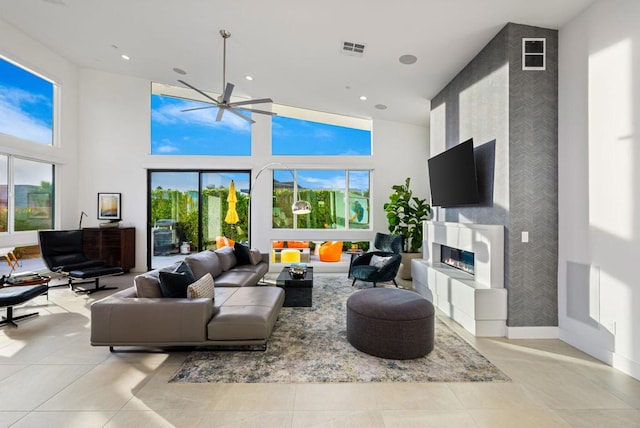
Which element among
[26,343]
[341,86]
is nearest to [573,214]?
[341,86]

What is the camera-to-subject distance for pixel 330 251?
22.9 ft

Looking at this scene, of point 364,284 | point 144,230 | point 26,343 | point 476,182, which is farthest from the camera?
point 144,230

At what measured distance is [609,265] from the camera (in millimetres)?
2727

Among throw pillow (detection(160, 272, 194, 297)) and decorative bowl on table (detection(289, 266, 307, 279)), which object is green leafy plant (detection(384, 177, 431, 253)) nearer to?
decorative bowl on table (detection(289, 266, 307, 279))

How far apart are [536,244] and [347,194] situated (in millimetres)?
4241

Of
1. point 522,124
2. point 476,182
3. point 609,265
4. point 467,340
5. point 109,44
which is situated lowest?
point 467,340

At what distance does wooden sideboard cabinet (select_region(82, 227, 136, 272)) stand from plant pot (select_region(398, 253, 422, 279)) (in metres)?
6.21

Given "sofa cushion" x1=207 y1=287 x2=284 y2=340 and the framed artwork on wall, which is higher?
the framed artwork on wall

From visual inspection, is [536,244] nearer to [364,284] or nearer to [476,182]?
[476,182]

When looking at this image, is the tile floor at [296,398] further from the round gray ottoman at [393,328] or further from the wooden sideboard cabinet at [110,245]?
the wooden sideboard cabinet at [110,245]

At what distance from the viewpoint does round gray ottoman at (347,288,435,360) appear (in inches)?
110

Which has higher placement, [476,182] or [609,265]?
[476,182]

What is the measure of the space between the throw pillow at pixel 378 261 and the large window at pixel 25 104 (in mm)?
7101

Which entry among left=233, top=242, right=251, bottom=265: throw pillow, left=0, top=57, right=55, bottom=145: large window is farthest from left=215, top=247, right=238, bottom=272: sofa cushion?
left=0, top=57, right=55, bottom=145: large window
